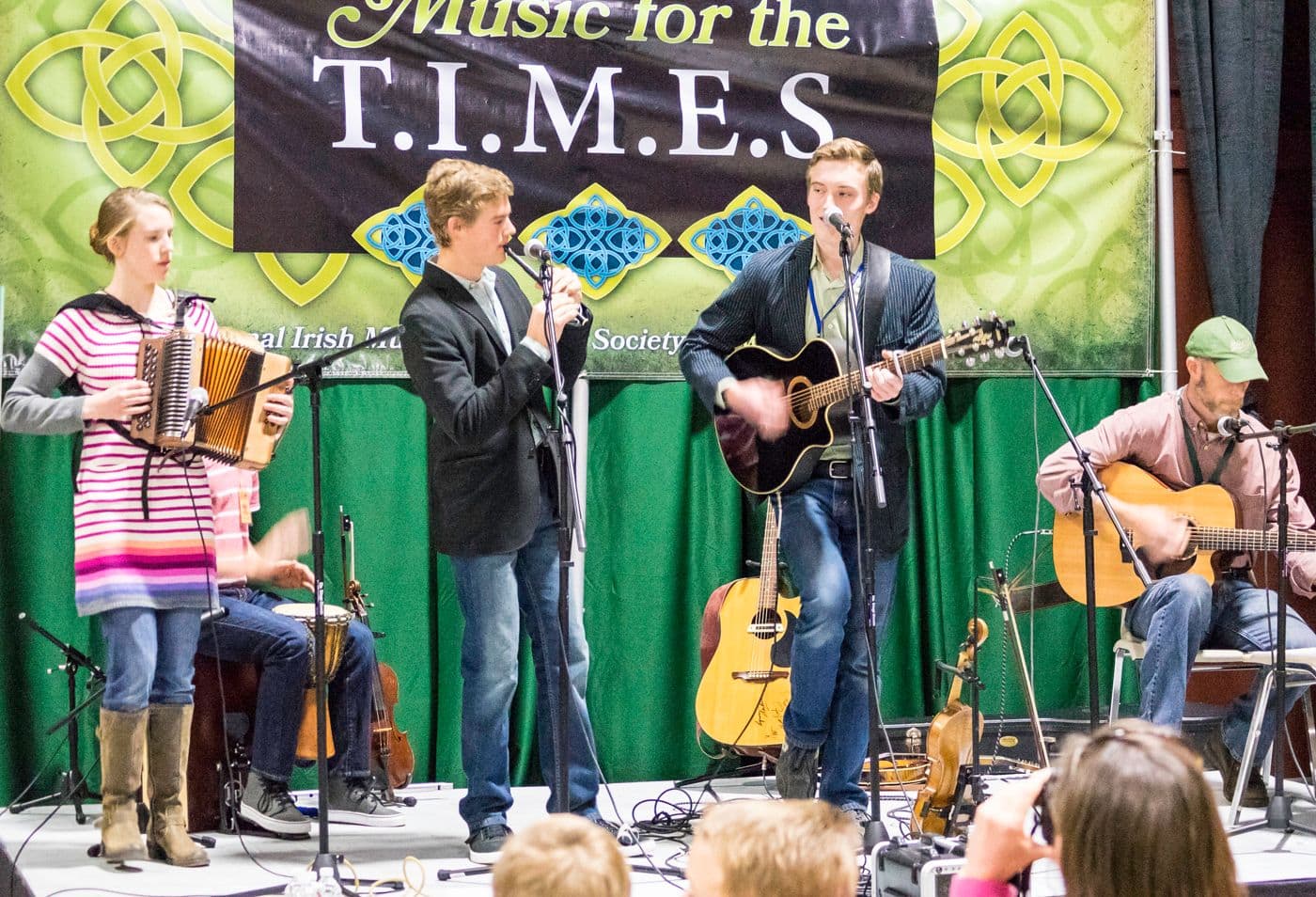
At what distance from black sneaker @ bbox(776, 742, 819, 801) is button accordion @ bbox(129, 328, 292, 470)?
5.73 ft

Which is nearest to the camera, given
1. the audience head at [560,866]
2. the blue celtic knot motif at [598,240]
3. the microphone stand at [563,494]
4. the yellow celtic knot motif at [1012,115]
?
the audience head at [560,866]

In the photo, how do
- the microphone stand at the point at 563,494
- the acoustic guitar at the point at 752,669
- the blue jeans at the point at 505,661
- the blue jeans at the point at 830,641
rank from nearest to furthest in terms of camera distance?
the microphone stand at the point at 563,494
the blue jeans at the point at 505,661
the blue jeans at the point at 830,641
the acoustic guitar at the point at 752,669

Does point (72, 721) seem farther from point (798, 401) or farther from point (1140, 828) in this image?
point (1140, 828)

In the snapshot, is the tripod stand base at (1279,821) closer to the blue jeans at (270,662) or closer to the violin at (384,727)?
the violin at (384,727)

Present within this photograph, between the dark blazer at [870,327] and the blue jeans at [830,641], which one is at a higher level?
the dark blazer at [870,327]

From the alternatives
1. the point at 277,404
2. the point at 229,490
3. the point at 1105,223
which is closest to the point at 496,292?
the point at 277,404

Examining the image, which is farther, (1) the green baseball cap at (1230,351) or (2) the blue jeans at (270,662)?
(1) the green baseball cap at (1230,351)

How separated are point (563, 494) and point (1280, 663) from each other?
2.17 metres

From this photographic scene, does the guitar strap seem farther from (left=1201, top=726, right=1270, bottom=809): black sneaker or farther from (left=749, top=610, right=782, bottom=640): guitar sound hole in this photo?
(left=749, top=610, right=782, bottom=640): guitar sound hole

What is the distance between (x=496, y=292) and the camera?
4395 millimetres

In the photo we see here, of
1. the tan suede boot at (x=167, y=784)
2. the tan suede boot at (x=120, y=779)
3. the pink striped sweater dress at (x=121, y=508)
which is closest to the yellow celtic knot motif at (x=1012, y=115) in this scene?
the pink striped sweater dress at (x=121, y=508)

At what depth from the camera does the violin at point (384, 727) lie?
17.3 feet

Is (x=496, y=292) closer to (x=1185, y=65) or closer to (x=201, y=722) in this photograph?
(x=201, y=722)

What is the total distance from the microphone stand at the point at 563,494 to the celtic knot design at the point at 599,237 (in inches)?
63.3
